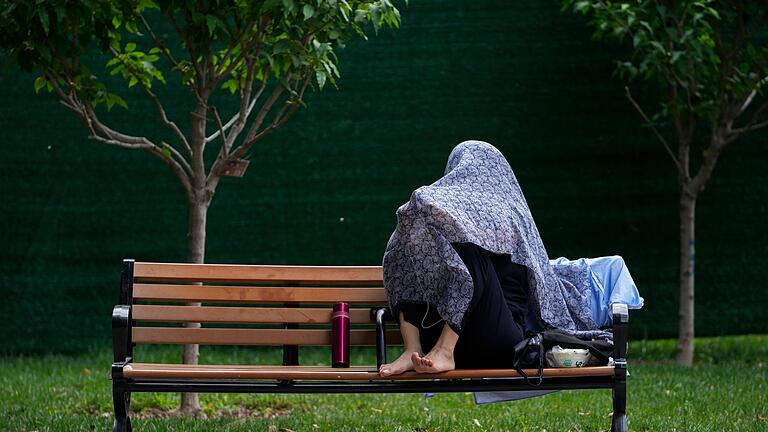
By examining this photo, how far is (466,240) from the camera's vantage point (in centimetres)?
316

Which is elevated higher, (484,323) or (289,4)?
(289,4)

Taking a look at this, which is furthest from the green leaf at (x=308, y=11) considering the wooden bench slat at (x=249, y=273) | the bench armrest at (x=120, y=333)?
the bench armrest at (x=120, y=333)

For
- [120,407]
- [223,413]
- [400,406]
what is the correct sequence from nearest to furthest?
[120,407], [223,413], [400,406]

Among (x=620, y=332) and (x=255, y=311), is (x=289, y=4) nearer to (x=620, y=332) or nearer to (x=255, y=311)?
(x=255, y=311)

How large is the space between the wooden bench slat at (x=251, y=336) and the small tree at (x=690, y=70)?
2559 mm

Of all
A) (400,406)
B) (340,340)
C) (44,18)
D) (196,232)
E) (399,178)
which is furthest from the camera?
(399,178)

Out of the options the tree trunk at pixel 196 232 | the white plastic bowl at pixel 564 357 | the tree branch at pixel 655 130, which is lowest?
the white plastic bowl at pixel 564 357

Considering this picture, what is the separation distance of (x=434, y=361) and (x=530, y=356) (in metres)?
0.29

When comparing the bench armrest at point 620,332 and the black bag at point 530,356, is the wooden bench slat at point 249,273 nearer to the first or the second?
the black bag at point 530,356

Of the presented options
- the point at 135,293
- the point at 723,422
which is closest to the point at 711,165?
the point at 723,422

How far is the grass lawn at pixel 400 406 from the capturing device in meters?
4.10

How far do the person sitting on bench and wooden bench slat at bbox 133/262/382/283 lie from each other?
0.34 m

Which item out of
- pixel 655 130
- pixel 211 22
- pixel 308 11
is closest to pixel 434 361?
pixel 308 11

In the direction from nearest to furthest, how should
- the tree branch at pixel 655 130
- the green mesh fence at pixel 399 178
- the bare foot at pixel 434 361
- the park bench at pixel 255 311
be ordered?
the bare foot at pixel 434 361, the park bench at pixel 255 311, the tree branch at pixel 655 130, the green mesh fence at pixel 399 178
